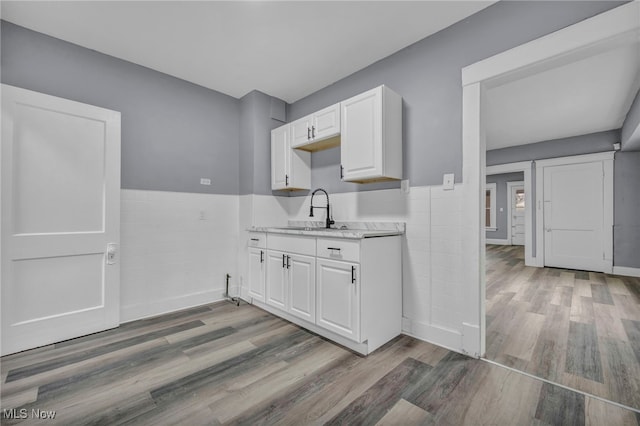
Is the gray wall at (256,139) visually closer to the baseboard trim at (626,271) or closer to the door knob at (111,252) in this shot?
the door knob at (111,252)

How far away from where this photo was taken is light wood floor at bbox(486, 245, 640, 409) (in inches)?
72.9

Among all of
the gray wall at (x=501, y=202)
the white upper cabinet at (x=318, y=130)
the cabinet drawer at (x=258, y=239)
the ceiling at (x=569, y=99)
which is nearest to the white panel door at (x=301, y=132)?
the white upper cabinet at (x=318, y=130)

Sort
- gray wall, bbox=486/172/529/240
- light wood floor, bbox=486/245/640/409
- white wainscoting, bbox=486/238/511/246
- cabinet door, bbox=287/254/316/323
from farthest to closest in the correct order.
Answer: white wainscoting, bbox=486/238/511/246
gray wall, bbox=486/172/529/240
cabinet door, bbox=287/254/316/323
light wood floor, bbox=486/245/640/409

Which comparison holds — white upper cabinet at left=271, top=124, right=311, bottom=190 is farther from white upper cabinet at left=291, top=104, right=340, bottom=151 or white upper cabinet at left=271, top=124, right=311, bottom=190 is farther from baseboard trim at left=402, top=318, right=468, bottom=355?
baseboard trim at left=402, top=318, right=468, bottom=355

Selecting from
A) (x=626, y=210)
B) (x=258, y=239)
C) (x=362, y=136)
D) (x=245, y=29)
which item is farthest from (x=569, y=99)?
(x=258, y=239)

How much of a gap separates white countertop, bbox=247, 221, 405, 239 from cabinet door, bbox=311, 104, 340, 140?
0.99 meters

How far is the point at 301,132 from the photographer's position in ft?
10.5

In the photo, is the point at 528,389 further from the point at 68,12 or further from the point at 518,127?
the point at 518,127

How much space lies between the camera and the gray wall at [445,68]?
1863 millimetres

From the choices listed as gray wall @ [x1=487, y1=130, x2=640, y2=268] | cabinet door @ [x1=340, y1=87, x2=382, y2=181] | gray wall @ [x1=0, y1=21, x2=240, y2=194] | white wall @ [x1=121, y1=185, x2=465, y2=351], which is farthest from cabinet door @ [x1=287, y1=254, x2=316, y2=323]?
gray wall @ [x1=487, y1=130, x2=640, y2=268]

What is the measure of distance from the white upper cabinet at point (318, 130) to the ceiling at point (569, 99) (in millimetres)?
1591

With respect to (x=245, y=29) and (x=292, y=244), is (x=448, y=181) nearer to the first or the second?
(x=292, y=244)

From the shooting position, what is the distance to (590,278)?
466cm

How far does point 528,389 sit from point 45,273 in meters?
3.73
